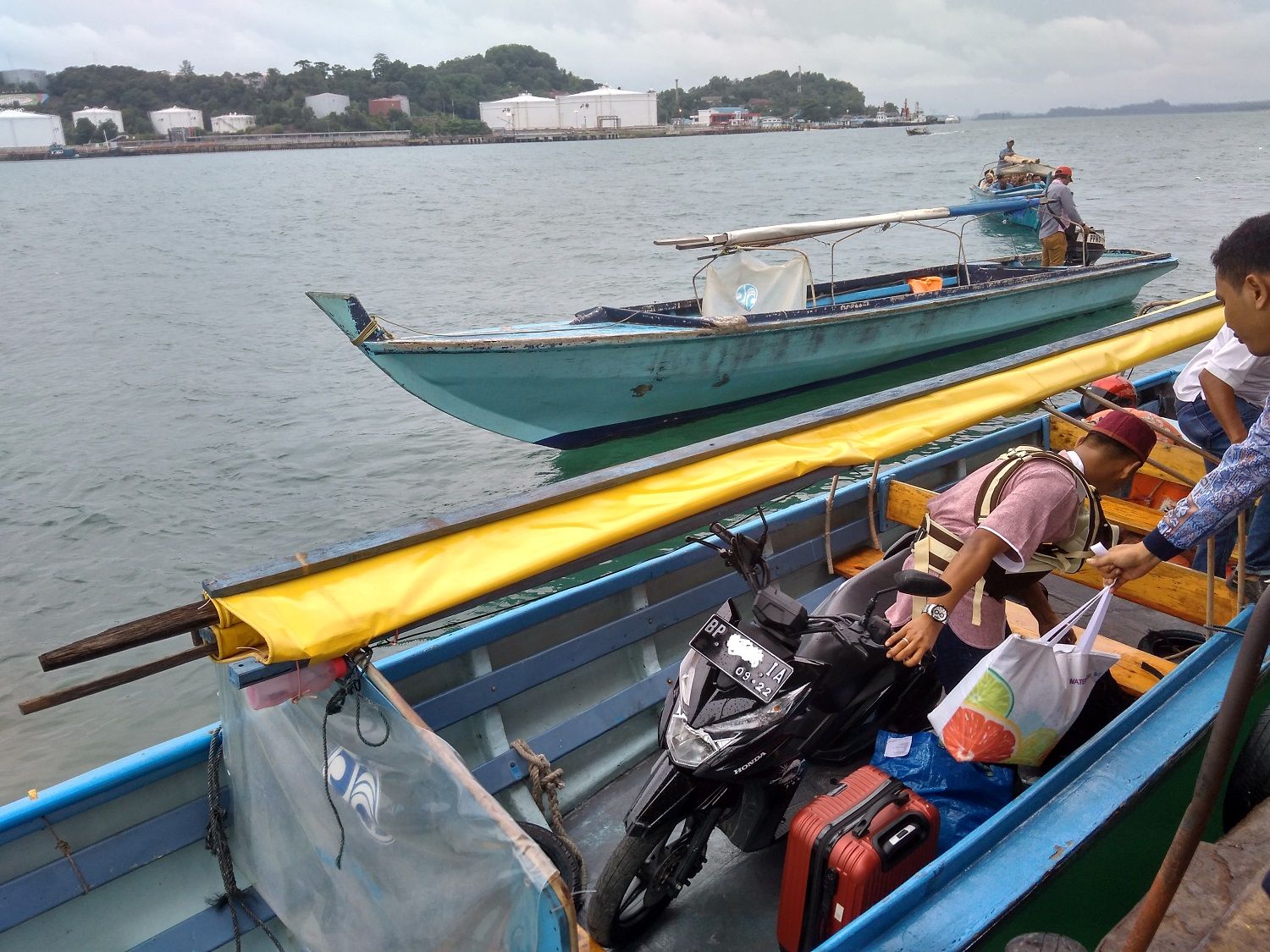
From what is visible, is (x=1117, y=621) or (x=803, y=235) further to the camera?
(x=803, y=235)

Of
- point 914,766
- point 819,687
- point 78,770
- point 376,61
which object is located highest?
point 376,61

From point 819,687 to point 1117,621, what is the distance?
2620 mm

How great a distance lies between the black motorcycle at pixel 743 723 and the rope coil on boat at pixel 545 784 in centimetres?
34

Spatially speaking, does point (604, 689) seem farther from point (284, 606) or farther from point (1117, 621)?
point (1117, 621)

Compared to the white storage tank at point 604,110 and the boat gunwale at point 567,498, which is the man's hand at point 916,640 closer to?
the boat gunwale at point 567,498

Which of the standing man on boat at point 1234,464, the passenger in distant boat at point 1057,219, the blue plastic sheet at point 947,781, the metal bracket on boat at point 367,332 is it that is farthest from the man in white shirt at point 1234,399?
the passenger in distant boat at point 1057,219

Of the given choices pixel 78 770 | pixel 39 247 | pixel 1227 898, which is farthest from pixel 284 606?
pixel 39 247

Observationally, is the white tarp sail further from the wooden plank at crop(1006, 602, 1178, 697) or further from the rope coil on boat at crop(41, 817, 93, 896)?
the rope coil on boat at crop(41, 817, 93, 896)

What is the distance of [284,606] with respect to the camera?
6.82 feet

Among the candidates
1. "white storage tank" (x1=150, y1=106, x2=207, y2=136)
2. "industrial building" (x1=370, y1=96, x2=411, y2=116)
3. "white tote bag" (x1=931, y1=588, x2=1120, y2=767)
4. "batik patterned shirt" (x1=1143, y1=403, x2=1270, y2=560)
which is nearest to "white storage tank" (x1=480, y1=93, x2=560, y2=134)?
"industrial building" (x1=370, y1=96, x2=411, y2=116)

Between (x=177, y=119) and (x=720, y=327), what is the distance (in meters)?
131

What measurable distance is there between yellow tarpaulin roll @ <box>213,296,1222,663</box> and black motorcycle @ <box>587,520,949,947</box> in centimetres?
24

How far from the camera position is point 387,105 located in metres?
122

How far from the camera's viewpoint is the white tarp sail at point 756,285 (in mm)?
11719
